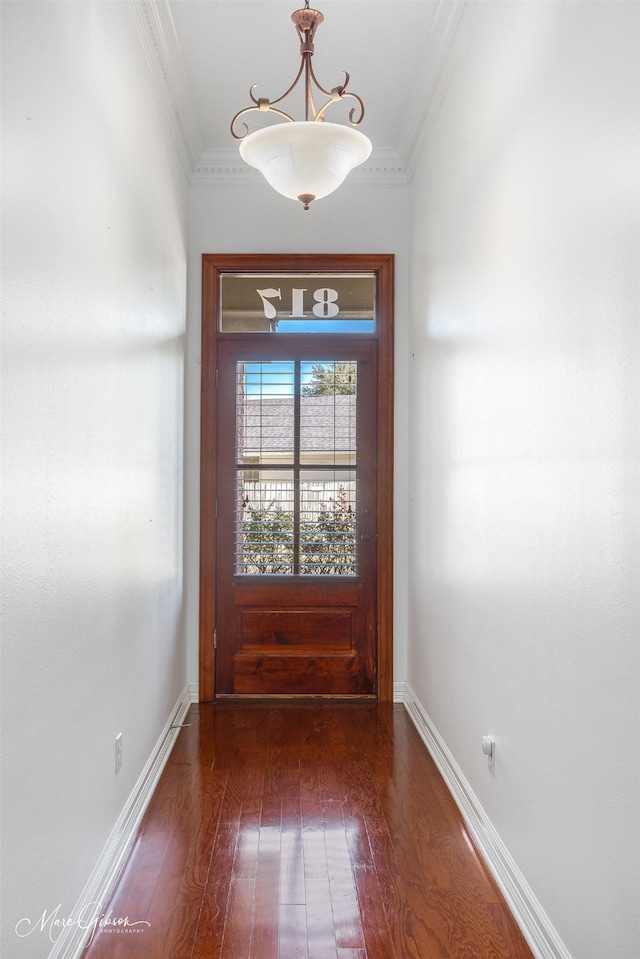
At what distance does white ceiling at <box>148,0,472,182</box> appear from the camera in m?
2.76

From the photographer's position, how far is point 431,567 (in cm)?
337

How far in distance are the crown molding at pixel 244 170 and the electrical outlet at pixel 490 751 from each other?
3213 mm

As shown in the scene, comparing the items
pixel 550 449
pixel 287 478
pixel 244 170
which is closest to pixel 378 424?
pixel 287 478

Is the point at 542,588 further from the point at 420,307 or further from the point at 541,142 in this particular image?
the point at 420,307

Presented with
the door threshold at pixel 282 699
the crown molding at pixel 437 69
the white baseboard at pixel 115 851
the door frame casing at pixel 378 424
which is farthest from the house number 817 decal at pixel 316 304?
the white baseboard at pixel 115 851

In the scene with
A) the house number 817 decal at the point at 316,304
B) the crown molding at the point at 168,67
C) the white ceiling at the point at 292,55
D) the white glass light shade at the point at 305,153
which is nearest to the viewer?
the white glass light shade at the point at 305,153

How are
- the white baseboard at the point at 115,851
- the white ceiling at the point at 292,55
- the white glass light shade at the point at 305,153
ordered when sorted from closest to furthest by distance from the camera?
the white baseboard at the point at 115,851 < the white glass light shade at the point at 305,153 < the white ceiling at the point at 292,55

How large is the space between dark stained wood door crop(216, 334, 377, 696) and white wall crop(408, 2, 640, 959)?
3.82 ft

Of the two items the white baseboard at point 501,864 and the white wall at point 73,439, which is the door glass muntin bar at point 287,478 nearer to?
the white wall at point 73,439

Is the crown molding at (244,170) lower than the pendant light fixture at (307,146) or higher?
higher

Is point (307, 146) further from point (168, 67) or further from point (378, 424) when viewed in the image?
point (378, 424)

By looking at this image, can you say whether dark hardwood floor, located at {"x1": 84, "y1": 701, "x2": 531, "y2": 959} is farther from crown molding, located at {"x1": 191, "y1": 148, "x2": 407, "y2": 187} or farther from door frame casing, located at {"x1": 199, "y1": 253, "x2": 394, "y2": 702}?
crown molding, located at {"x1": 191, "y1": 148, "x2": 407, "y2": 187}

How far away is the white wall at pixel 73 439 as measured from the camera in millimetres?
1460

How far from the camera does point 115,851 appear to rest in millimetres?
2211
